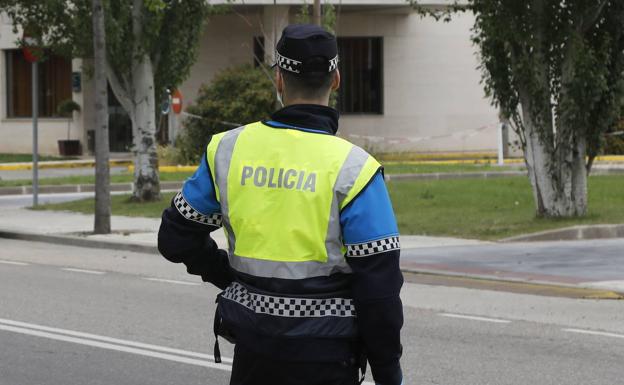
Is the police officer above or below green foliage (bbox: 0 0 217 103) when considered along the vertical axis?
below

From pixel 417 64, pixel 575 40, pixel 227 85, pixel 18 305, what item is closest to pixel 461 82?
pixel 417 64

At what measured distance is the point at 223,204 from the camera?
4172mm

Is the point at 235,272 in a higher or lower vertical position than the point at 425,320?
higher

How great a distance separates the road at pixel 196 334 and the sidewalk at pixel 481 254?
89 cm

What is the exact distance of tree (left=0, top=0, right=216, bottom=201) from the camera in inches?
888

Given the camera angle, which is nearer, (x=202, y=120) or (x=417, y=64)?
(x=202, y=120)

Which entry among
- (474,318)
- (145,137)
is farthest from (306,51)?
(145,137)

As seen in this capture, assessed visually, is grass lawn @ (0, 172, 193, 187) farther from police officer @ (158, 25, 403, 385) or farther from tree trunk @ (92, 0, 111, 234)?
police officer @ (158, 25, 403, 385)

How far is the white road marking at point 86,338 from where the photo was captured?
30.7 feet

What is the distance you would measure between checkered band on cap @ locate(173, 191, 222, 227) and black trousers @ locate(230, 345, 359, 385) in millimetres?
440

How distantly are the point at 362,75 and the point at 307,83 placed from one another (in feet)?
124

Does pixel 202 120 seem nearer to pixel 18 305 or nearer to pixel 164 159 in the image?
pixel 164 159

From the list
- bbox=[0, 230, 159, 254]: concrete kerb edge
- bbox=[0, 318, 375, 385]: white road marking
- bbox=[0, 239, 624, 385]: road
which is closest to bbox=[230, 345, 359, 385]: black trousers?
bbox=[0, 318, 375, 385]: white road marking

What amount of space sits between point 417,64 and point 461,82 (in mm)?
1482
